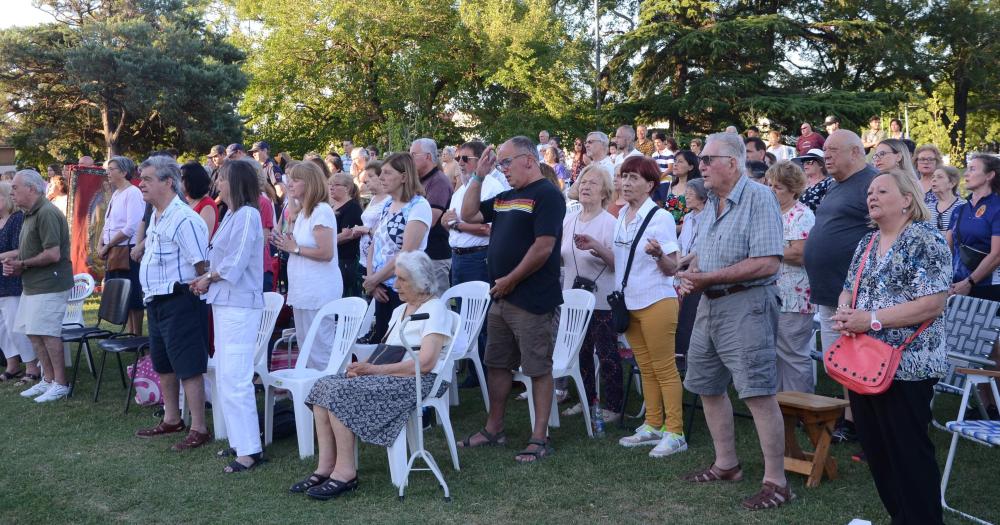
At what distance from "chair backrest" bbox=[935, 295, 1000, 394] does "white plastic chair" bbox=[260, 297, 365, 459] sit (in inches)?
143

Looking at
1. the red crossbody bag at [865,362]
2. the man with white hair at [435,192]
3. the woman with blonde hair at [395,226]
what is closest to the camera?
the red crossbody bag at [865,362]

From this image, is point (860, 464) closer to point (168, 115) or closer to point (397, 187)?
point (397, 187)

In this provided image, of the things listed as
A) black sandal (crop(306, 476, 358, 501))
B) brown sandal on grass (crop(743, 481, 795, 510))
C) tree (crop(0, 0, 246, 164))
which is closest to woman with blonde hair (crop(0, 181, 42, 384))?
black sandal (crop(306, 476, 358, 501))

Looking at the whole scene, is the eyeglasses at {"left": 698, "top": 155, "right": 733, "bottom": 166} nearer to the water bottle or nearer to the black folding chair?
the water bottle

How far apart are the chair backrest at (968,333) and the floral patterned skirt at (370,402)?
10.5 ft

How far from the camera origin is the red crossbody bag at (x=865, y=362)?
337 centimetres

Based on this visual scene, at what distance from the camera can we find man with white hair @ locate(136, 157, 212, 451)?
17.6 feet

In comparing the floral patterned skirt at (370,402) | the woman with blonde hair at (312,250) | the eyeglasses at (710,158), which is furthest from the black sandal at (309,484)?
the eyeglasses at (710,158)

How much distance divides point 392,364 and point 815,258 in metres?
2.52

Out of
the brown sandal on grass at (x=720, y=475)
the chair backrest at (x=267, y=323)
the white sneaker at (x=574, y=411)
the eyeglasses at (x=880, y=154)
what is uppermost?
the eyeglasses at (x=880, y=154)

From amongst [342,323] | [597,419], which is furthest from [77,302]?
[597,419]

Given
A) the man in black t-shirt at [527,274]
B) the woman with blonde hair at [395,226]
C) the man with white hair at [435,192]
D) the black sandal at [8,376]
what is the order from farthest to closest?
1. the black sandal at [8,376]
2. the man with white hair at [435,192]
3. the woman with blonde hair at [395,226]
4. the man in black t-shirt at [527,274]

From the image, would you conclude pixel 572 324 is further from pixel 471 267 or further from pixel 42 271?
pixel 42 271

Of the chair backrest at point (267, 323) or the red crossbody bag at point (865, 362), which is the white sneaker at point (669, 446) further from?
the chair backrest at point (267, 323)
